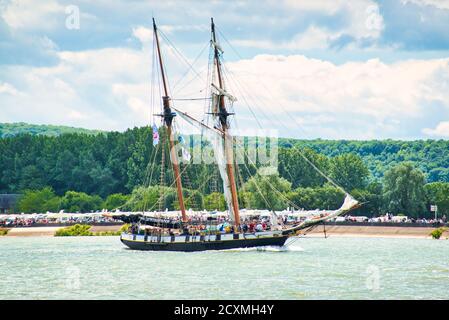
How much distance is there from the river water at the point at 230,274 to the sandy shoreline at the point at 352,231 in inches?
1466

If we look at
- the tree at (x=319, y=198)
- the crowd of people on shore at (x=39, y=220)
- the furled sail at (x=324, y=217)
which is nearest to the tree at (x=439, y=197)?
the tree at (x=319, y=198)

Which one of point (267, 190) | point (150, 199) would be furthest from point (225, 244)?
point (150, 199)

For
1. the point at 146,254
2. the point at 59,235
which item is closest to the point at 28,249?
the point at 146,254

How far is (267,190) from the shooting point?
6624 inches

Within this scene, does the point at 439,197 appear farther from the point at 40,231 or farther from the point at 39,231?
the point at 39,231

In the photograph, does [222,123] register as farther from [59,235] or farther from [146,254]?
[59,235]

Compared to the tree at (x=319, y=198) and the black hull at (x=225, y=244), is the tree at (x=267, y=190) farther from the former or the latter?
the black hull at (x=225, y=244)

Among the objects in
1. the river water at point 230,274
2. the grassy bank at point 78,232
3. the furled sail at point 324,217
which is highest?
the furled sail at point 324,217

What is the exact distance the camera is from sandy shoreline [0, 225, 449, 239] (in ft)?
484

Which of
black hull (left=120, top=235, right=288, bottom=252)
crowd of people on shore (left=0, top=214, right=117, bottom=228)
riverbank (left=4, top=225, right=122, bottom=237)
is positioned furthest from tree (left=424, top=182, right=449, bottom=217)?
black hull (left=120, top=235, right=288, bottom=252)

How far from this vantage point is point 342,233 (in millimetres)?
155875

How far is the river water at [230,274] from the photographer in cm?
6669
